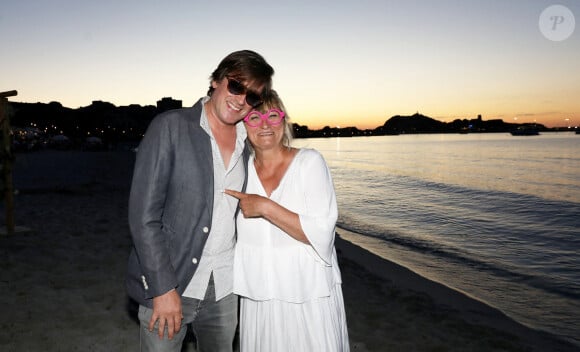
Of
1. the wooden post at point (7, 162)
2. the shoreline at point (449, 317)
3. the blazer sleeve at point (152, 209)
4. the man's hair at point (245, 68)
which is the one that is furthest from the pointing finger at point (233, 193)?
the wooden post at point (7, 162)

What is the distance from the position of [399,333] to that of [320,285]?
3734 mm

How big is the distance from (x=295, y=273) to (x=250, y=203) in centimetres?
56

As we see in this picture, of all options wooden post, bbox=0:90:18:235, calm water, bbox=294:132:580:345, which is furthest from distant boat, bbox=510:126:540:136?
wooden post, bbox=0:90:18:235

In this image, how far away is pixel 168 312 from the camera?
7.30 feet

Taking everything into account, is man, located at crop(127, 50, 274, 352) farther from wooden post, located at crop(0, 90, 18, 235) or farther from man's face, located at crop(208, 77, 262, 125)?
wooden post, located at crop(0, 90, 18, 235)

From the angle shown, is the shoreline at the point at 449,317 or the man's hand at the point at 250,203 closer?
the man's hand at the point at 250,203

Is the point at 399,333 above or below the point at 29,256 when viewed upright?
below

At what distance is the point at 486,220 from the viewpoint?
17.3 metres

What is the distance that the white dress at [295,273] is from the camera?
8.28 feet

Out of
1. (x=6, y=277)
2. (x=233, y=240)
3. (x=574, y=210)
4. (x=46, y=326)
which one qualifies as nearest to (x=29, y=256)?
(x=6, y=277)

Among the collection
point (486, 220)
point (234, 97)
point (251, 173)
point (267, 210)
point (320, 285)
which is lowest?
point (486, 220)

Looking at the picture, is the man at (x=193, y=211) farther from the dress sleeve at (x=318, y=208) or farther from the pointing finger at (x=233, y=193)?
the dress sleeve at (x=318, y=208)

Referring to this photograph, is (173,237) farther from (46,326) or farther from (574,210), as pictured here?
(574,210)

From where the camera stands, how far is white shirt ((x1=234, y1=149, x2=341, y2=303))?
2.50 m
